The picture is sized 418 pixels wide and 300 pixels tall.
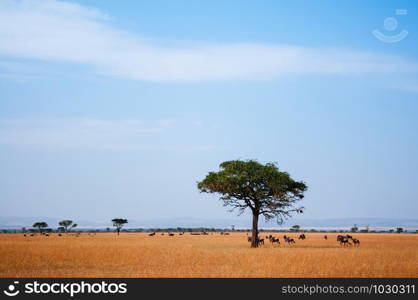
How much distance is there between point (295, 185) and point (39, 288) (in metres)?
38.6

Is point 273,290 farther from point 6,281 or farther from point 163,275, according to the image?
point 6,281

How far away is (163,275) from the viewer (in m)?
23.6

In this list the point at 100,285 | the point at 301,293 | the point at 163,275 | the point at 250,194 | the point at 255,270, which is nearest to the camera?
the point at 301,293

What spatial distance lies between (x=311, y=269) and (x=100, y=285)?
35.5 ft

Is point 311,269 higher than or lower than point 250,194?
lower

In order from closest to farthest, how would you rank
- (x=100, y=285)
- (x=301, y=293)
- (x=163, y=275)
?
(x=301, y=293) → (x=100, y=285) → (x=163, y=275)

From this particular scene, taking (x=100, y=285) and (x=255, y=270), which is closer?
(x=100, y=285)

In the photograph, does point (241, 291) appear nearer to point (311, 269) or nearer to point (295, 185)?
point (311, 269)

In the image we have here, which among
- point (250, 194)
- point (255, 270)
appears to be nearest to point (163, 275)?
point (255, 270)

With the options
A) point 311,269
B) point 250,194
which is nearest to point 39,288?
point 311,269

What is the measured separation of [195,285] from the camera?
19.7 meters

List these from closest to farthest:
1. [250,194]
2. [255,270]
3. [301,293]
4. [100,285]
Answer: [301,293] < [100,285] < [255,270] < [250,194]

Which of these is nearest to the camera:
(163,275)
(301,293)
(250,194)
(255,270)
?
(301,293)

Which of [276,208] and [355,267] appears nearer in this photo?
[355,267]
